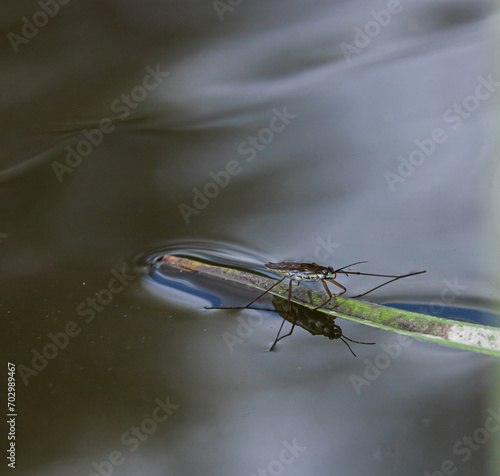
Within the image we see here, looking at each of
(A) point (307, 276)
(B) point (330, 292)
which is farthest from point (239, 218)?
(B) point (330, 292)

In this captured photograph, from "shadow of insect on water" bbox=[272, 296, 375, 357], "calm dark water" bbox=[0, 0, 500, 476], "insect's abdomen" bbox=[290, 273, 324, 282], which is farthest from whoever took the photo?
"insect's abdomen" bbox=[290, 273, 324, 282]

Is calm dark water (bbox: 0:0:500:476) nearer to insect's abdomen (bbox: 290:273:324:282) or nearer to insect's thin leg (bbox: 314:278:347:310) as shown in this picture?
insect's thin leg (bbox: 314:278:347:310)

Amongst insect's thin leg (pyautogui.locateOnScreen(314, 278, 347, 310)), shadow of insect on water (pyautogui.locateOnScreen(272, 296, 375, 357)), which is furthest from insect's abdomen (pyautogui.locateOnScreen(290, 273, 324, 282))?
shadow of insect on water (pyautogui.locateOnScreen(272, 296, 375, 357))

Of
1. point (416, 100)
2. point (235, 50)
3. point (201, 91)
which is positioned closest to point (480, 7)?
point (416, 100)

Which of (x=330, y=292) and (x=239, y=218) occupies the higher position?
(x=239, y=218)

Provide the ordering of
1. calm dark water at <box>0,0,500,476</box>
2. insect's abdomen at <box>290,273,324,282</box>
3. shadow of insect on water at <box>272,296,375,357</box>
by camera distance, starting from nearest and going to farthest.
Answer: calm dark water at <box>0,0,500,476</box>
shadow of insect on water at <box>272,296,375,357</box>
insect's abdomen at <box>290,273,324,282</box>

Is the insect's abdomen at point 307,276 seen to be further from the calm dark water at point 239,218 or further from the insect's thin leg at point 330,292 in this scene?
the calm dark water at point 239,218

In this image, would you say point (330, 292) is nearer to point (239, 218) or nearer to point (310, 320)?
point (310, 320)
